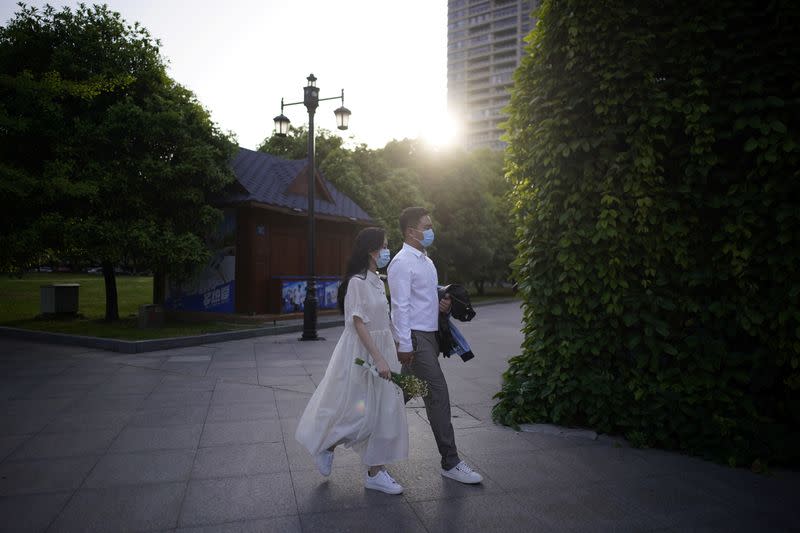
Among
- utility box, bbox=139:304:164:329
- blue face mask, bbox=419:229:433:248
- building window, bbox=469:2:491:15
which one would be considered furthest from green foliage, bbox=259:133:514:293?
building window, bbox=469:2:491:15

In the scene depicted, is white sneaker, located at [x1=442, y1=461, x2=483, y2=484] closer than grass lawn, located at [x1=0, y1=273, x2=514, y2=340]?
Yes

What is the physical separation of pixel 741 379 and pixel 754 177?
168 cm

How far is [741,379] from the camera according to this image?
436 centimetres

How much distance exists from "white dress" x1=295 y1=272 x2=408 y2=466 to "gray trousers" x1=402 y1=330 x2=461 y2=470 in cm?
19

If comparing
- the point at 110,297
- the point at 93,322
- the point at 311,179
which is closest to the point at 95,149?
the point at 110,297

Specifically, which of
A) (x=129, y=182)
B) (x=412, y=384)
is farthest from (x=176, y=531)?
(x=129, y=182)

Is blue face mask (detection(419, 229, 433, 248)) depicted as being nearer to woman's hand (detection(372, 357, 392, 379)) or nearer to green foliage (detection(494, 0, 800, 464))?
woman's hand (detection(372, 357, 392, 379))

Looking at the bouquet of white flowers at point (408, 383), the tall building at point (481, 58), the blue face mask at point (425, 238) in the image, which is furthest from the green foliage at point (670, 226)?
the tall building at point (481, 58)

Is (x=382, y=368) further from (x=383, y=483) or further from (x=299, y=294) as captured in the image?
(x=299, y=294)

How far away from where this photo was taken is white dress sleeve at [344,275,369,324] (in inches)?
147

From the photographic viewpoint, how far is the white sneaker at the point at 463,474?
152 inches

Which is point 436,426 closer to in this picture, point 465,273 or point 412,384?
point 412,384

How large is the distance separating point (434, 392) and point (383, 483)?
29.3 inches

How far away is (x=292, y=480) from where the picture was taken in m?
3.97
